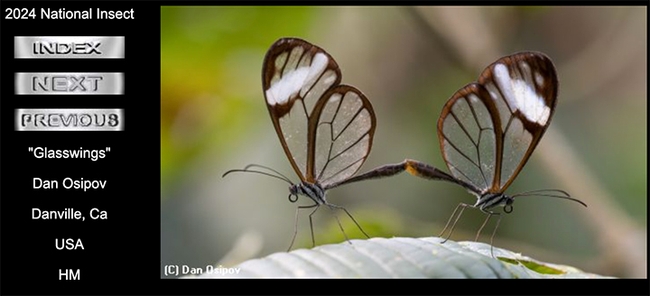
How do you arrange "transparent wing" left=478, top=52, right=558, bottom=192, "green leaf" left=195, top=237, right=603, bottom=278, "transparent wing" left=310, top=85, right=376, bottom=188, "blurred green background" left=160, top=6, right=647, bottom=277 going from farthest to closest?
"blurred green background" left=160, top=6, right=647, bottom=277, "transparent wing" left=310, top=85, right=376, bottom=188, "transparent wing" left=478, top=52, right=558, bottom=192, "green leaf" left=195, top=237, right=603, bottom=278

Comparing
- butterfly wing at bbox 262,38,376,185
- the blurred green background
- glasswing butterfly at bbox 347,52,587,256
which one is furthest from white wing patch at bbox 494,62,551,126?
the blurred green background

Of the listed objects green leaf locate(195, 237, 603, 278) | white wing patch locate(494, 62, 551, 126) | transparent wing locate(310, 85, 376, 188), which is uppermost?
white wing patch locate(494, 62, 551, 126)

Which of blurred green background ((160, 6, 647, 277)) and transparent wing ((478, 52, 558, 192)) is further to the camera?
blurred green background ((160, 6, 647, 277))

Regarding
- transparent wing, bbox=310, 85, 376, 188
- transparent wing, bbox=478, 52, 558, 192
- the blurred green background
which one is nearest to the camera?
transparent wing, bbox=478, 52, 558, 192

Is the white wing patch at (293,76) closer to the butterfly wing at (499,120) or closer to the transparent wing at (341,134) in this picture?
the transparent wing at (341,134)

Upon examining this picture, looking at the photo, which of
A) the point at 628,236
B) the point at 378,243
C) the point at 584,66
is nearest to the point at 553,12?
the point at 584,66

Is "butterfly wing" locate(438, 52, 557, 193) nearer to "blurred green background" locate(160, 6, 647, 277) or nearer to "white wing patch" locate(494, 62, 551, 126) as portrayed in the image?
"white wing patch" locate(494, 62, 551, 126)

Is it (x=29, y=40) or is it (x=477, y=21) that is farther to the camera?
(x=477, y=21)

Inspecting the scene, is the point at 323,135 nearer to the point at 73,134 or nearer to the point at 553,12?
the point at 73,134
